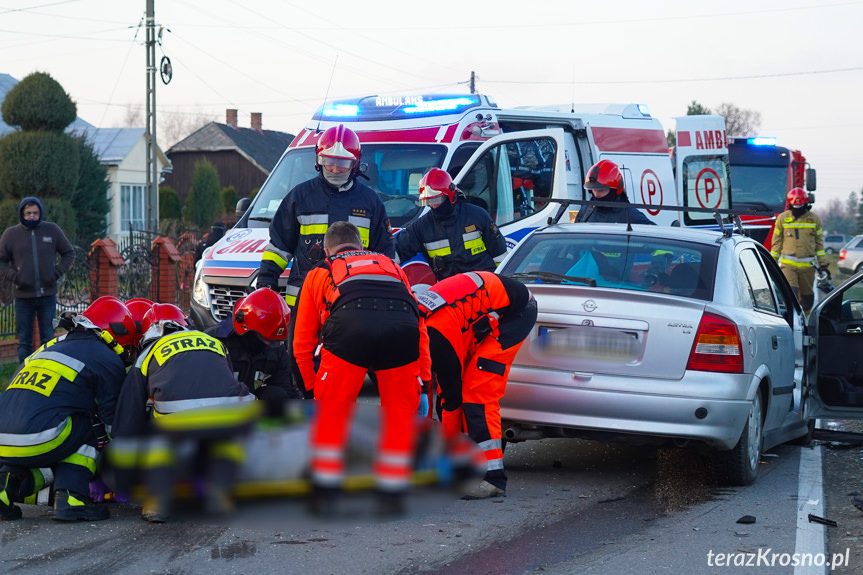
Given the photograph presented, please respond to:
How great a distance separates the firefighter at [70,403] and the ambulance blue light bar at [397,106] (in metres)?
5.68

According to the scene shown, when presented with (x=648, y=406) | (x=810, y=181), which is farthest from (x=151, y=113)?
(x=648, y=406)

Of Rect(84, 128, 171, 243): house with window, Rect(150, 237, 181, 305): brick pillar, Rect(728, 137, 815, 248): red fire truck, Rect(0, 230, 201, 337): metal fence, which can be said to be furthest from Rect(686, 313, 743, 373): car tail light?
Rect(84, 128, 171, 243): house with window

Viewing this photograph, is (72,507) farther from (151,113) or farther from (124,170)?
(124,170)

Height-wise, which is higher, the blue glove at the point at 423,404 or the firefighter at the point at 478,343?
the firefighter at the point at 478,343

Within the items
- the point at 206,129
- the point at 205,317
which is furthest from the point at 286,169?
the point at 206,129

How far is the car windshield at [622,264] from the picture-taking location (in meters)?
6.05

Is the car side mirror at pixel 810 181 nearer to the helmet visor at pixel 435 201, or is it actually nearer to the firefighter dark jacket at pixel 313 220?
the helmet visor at pixel 435 201

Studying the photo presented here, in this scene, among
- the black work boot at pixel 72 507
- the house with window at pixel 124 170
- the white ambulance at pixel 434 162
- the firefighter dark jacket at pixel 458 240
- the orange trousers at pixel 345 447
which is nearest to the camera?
the orange trousers at pixel 345 447

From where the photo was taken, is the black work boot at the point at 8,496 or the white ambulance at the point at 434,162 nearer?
the black work boot at the point at 8,496

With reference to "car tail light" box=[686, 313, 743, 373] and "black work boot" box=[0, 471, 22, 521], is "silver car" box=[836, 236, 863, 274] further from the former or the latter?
"black work boot" box=[0, 471, 22, 521]

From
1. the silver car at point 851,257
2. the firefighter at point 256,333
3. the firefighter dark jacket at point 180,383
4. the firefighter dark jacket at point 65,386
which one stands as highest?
the firefighter dark jacket at point 180,383

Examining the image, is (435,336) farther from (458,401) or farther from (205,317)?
(205,317)

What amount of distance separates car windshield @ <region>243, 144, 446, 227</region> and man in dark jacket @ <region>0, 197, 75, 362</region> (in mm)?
2363

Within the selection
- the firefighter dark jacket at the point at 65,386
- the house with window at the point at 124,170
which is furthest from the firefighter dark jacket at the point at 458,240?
the house with window at the point at 124,170
